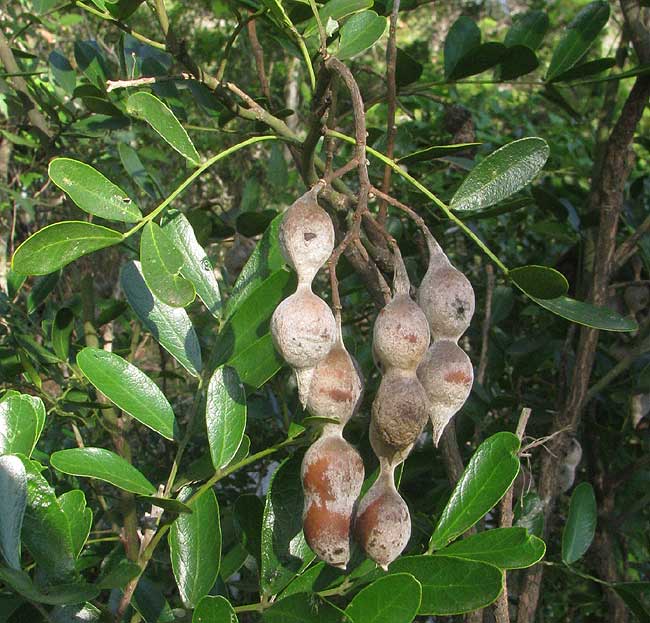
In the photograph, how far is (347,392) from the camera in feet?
1.74

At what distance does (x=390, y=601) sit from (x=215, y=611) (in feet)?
0.37

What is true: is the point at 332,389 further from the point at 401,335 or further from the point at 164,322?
the point at 164,322

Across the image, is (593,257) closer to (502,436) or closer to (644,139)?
(644,139)

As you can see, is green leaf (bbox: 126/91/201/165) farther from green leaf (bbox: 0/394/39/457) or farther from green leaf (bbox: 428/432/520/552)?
green leaf (bbox: 428/432/520/552)

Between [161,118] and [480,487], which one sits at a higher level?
[161,118]

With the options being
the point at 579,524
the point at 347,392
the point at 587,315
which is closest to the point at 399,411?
the point at 347,392

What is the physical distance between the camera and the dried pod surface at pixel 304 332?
1.65 feet

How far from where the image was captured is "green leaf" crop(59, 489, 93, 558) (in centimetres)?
58

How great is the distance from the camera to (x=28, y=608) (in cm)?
61

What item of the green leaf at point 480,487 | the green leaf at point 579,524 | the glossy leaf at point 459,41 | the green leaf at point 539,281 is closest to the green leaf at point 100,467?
the green leaf at point 480,487

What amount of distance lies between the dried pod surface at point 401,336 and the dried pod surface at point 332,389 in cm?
3

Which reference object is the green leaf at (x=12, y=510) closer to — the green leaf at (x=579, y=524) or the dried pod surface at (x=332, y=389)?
the dried pod surface at (x=332, y=389)

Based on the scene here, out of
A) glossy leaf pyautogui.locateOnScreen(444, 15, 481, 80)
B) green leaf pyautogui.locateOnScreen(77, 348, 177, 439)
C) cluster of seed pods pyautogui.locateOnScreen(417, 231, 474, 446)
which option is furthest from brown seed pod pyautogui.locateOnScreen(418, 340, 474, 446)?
glossy leaf pyautogui.locateOnScreen(444, 15, 481, 80)

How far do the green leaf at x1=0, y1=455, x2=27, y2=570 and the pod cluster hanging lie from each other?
7.5 inches
